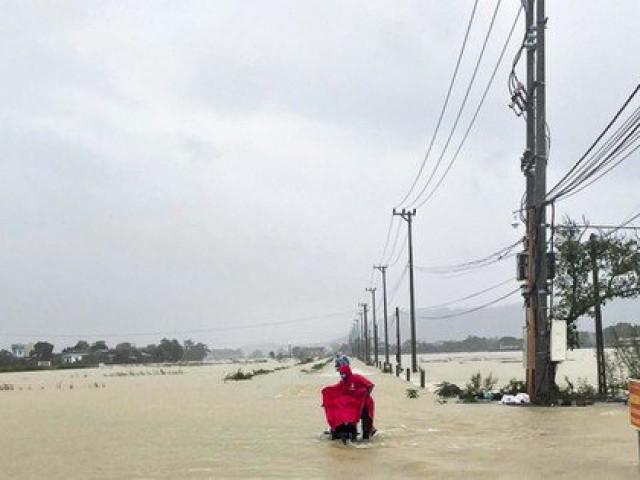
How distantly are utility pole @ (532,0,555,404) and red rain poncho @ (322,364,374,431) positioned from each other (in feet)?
28.3

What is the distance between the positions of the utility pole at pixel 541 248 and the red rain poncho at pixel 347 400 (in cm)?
864

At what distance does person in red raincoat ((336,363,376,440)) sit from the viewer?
1370 cm

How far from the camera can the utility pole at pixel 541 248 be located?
69.2ft

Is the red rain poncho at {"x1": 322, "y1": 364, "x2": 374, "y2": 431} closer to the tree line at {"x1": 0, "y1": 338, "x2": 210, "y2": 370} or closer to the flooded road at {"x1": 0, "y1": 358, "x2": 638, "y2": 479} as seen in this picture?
the flooded road at {"x1": 0, "y1": 358, "x2": 638, "y2": 479}

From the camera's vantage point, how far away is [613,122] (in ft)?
47.0

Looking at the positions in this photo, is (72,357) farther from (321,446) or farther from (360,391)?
(360,391)

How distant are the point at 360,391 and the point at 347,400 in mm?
301

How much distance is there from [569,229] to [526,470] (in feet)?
52.6

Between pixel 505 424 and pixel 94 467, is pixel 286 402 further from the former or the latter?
pixel 94 467

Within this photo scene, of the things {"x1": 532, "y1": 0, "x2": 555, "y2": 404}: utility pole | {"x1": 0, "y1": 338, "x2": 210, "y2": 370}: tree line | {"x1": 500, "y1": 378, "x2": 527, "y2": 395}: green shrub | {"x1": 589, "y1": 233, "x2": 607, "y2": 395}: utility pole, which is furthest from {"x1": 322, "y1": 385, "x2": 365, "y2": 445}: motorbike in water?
{"x1": 0, "y1": 338, "x2": 210, "y2": 370}: tree line

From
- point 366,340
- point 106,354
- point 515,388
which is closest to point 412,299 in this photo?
point 515,388

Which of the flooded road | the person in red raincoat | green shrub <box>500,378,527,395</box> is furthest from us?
green shrub <box>500,378,527,395</box>

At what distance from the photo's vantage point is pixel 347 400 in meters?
13.6

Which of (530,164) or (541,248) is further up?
(530,164)
